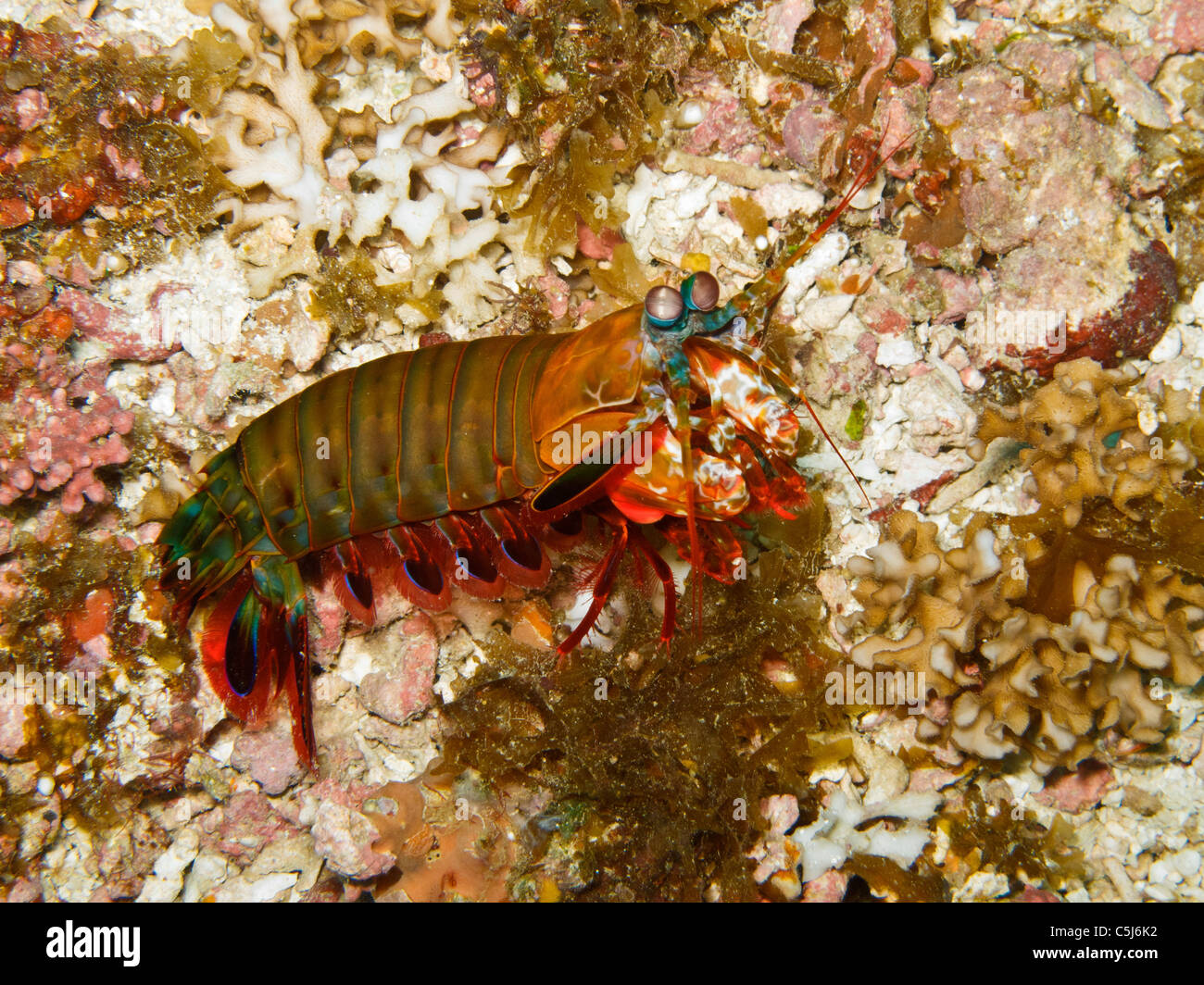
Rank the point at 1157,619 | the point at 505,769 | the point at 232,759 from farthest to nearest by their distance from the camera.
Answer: the point at 232,759 < the point at 505,769 < the point at 1157,619

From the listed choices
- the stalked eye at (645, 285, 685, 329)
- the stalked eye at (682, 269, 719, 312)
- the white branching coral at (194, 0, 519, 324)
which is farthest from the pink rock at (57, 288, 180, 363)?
the stalked eye at (682, 269, 719, 312)

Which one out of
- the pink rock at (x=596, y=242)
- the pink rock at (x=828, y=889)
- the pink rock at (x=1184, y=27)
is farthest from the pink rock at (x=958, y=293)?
the pink rock at (x=828, y=889)

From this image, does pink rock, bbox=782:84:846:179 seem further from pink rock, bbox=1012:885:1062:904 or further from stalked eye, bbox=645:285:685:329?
pink rock, bbox=1012:885:1062:904

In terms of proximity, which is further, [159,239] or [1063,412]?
[159,239]

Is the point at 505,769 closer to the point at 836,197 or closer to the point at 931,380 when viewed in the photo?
the point at 931,380

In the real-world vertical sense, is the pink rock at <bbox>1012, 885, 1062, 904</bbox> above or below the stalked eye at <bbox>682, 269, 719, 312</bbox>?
below

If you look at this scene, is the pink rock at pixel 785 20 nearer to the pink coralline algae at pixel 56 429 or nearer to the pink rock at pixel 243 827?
the pink coralline algae at pixel 56 429
